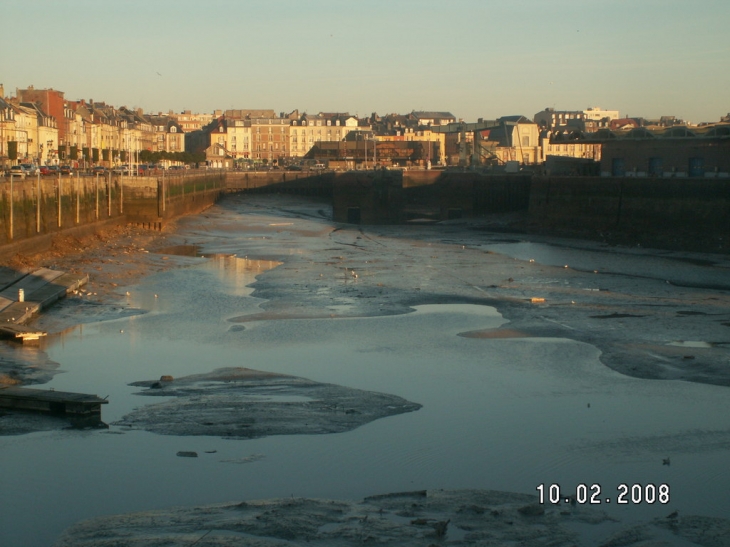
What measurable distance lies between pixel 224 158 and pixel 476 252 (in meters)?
99.9

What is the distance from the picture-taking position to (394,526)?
8.40 m

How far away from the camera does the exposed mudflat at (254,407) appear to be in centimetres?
1155

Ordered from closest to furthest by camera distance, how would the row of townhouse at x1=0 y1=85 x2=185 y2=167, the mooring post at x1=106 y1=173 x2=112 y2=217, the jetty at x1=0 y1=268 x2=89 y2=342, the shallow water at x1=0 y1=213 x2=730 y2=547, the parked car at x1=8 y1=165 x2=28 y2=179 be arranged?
1. the shallow water at x1=0 y1=213 x2=730 y2=547
2. the jetty at x1=0 y1=268 x2=89 y2=342
3. the parked car at x1=8 y1=165 x2=28 y2=179
4. the mooring post at x1=106 y1=173 x2=112 y2=217
5. the row of townhouse at x1=0 y1=85 x2=185 y2=167

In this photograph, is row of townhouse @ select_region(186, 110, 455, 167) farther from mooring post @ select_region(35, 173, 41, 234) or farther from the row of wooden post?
mooring post @ select_region(35, 173, 41, 234)

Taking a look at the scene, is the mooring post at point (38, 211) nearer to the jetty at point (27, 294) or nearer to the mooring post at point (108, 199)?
the jetty at point (27, 294)

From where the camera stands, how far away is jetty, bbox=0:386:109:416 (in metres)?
11.9

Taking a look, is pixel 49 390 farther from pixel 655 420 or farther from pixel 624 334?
pixel 624 334

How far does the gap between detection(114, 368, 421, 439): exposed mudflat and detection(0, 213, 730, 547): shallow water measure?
30 centimetres

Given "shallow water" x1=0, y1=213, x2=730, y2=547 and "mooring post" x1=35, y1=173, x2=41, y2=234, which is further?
"mooring post" x1=35, y1=173, x2=41, y2=234

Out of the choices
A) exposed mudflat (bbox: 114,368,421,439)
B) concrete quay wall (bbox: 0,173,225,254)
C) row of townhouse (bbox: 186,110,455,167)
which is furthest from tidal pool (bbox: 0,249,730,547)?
row of townhouse (bbox: 186,110,455,167)

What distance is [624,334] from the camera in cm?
1816

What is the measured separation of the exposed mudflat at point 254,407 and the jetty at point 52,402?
1.53ft

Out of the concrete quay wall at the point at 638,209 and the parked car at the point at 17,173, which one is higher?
the parked car at the point at 17,173

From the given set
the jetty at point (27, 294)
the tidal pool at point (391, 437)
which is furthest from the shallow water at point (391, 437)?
the jetty at point (27, 294)
